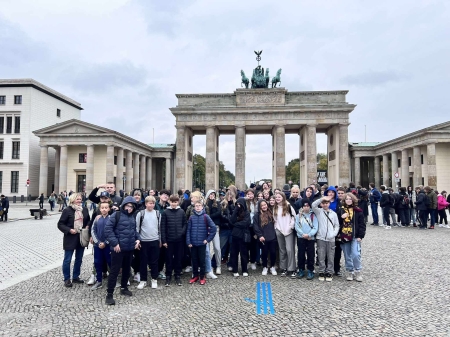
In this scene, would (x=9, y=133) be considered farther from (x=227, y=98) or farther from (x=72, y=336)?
(x=72, y=336)

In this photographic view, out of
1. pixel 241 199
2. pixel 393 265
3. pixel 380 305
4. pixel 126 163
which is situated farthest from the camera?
pixel 126 163

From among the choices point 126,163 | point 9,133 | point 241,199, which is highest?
point 9,133

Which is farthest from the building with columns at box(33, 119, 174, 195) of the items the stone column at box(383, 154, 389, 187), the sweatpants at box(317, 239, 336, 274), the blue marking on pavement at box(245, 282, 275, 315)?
the stone column at box(383, 154, 389, 187)

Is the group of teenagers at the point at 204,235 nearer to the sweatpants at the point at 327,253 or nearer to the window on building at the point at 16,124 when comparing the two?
the sweatpants at the point at 327,253

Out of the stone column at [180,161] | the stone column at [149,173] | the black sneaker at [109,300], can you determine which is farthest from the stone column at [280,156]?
the black sneaker at [109,300]

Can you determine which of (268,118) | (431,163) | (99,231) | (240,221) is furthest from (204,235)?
(268,118)

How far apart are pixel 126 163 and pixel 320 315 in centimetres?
4635

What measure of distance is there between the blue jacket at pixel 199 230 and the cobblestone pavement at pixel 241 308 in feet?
3.28

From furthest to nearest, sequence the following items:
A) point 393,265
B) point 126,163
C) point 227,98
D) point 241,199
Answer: point 126,163 < point 227,98 < point 393,265 < point 241,199

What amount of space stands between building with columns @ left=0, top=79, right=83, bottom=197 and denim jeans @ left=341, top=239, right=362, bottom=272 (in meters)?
45.7

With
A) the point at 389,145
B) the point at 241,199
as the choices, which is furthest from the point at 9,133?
the point at 389,145

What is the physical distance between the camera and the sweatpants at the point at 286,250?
7.93 meters

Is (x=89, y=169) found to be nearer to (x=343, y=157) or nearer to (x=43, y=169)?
(x=43, y=169)

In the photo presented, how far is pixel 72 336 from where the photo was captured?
459 cm
